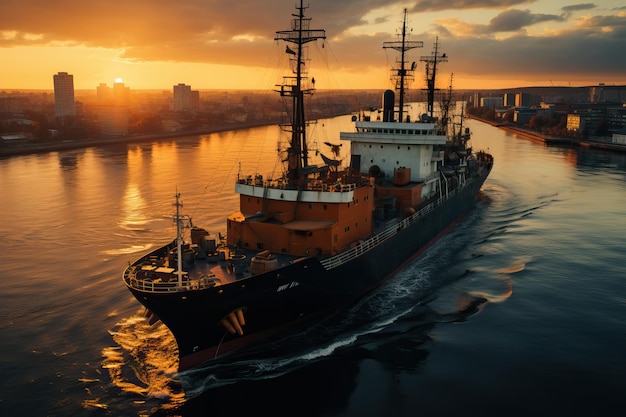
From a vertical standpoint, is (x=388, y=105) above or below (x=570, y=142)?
above

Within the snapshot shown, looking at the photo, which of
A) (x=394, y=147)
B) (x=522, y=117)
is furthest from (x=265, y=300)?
(x=522, y=117)

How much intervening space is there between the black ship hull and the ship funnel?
9919 millimetres

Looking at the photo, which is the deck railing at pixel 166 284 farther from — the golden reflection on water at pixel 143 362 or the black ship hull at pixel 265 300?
the golden reflection on water at pixel 143 362

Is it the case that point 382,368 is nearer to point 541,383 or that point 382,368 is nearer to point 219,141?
point 541,383

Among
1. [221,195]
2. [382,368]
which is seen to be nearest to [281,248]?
[382,368]

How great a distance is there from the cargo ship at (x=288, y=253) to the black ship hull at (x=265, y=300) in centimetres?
3

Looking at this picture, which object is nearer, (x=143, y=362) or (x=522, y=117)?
(x=143, y=362)

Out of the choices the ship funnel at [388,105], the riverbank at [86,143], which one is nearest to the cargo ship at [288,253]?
the ship funnel at [388,105]

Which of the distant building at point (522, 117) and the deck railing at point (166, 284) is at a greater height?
the distant building at point (522, 117)

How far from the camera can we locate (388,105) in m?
27.7

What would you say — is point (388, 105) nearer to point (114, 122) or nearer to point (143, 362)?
point (143, 362)

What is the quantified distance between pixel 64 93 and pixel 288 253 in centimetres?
15858

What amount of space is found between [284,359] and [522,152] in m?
66.2

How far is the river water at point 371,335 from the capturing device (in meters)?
12.9
